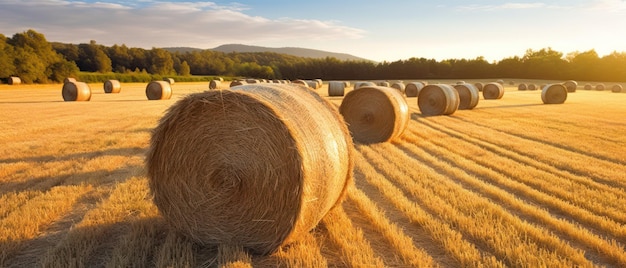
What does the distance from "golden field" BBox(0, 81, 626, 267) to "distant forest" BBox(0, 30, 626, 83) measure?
153 feet

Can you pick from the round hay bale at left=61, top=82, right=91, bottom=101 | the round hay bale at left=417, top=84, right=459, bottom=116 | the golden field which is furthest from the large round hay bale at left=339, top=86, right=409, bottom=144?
the round hay bale at left=61, top=82, right=91, bottom=101

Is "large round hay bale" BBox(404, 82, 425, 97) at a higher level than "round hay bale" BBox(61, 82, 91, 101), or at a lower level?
higher

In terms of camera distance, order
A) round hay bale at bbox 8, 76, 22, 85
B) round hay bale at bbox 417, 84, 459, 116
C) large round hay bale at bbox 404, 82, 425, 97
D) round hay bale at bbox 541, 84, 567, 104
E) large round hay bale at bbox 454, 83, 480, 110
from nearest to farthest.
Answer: round hay bale at bbox 417, 84, 459, 116 → large round hay bale at bbox 454, 83, 480, 110 → round hay bale at bbox 541, 84, 567, 104 → large round hay bale at bbox 404, 82, 425, 97 → round hay bale at bbox 8, 76, 22, 85

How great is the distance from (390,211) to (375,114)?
5.91 metres

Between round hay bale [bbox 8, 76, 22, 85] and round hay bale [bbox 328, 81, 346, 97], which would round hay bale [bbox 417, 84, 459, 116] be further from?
round hay bale [bbox 8, 76, 22, 85]

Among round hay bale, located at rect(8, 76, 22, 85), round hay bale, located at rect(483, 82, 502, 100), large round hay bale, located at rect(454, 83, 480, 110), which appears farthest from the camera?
round hay bale, located at rect(8, 76, 22, 85)

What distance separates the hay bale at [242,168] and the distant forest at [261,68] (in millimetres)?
49924

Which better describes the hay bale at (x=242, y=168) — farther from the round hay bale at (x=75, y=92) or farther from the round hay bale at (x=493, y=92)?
the round hay bale at (x=493, y=92)

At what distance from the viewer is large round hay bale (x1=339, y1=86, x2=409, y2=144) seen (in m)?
11.0

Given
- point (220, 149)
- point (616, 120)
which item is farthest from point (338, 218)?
point (616, 120)

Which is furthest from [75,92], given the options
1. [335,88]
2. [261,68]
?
[261,68]

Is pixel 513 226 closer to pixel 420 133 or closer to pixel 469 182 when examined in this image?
pixel 469 182

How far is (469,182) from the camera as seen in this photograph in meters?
6.95

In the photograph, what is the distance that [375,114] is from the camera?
11195mm
